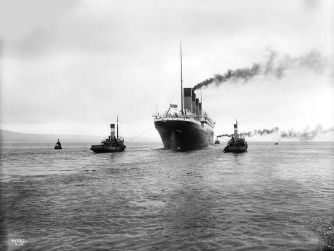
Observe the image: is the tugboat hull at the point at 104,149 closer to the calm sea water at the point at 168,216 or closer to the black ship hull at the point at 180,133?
the black ship hull at the point at 180,133

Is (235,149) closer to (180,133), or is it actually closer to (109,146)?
(180,133)

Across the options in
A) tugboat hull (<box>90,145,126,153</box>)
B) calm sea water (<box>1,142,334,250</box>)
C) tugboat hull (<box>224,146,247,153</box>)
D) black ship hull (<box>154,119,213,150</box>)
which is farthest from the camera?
tugboat hull (<box>90,145,126,153</box>)

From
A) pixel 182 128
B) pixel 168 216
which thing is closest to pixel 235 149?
pixel 182 128

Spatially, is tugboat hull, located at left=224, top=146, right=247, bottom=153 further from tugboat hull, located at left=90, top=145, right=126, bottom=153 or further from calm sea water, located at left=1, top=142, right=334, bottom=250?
calm sea water, located at left=1, top=142, right=334, bottom=250

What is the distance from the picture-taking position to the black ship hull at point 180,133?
3184 inches

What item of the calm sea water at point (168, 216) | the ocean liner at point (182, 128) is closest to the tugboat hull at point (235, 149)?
the ocean liner at point (182, 128)

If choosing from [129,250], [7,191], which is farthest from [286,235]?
[7,191]

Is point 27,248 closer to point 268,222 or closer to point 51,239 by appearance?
point 51,239

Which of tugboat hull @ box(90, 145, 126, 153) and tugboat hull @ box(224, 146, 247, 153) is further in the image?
tugboat hull @ box(90, 145, 126, 153)

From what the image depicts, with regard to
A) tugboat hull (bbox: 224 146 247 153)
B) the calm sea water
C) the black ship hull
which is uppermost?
the black ship hull

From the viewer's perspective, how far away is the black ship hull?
80.9 metres

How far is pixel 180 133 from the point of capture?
8519cm

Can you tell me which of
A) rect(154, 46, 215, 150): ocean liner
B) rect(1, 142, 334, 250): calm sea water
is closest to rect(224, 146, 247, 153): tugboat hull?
rect(154, 46, 215, 150): ocean liner

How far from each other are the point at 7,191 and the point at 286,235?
21153mm
